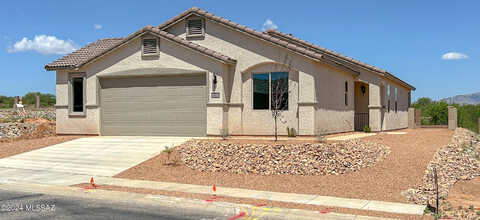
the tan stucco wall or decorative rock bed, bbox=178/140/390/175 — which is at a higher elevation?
the tan stucco wall

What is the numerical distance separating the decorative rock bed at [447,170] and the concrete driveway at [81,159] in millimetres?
9229

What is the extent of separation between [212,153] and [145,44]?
7.74 meters

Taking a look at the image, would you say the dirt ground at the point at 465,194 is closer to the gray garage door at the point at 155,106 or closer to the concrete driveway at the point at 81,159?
the concrete driveway at the point at 81,159

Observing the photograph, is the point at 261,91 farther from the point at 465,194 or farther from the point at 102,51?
the point at 465,194

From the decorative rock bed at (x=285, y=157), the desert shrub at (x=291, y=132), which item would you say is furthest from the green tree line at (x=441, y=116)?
the decorative rock bed at (x=285, y=157)

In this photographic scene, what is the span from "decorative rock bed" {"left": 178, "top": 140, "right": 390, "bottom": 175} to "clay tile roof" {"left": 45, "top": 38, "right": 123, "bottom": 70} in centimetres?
893

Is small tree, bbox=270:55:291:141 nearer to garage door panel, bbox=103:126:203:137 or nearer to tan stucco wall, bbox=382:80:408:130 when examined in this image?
garage door panel, bbox=103:126:203:137

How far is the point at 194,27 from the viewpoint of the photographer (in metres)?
21.9

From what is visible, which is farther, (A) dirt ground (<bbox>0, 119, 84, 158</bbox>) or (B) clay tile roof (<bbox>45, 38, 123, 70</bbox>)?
(B) clay tile roof (<bbox>45, 38, 123, 70</bbox>)

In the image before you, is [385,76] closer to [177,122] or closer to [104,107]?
[177,122]

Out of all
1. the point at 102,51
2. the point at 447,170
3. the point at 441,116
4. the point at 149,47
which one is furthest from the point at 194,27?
the point at 441,116

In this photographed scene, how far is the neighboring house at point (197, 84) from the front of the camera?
19.7 metres

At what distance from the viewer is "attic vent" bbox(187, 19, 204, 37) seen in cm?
2173

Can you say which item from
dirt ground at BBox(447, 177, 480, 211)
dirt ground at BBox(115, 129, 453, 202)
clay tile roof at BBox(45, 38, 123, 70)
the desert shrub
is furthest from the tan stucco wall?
clay tile roof at BBox(45, 38, 123, 70)
